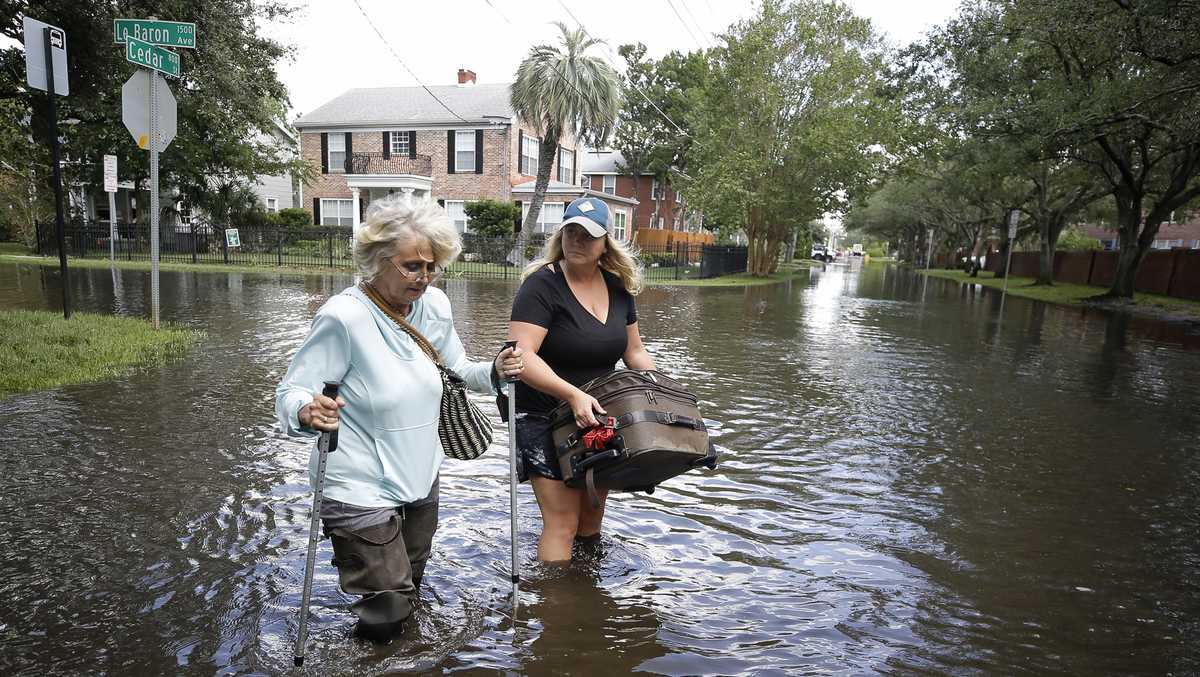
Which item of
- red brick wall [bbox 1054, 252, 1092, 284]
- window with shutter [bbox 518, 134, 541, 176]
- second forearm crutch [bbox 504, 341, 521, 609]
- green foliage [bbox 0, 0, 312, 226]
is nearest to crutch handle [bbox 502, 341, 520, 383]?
second forearm crutch [bbox 504, 341, 521, 609]

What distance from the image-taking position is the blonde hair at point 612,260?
3.30m

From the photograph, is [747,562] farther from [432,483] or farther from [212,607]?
[212,607]

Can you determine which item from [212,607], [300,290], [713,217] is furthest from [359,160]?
[212,607]

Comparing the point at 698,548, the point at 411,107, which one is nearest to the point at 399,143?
the point at 411,107

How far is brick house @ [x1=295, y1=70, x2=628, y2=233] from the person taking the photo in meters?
34.7

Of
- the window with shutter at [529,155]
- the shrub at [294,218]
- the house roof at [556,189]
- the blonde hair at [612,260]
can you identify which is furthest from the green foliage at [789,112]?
the blonde hair at [612,260]

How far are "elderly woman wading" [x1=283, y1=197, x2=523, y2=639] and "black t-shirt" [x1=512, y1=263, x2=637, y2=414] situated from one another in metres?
0.52

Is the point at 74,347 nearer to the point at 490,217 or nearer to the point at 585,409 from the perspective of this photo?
the point at 585,409

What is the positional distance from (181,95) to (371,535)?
42.1 feet

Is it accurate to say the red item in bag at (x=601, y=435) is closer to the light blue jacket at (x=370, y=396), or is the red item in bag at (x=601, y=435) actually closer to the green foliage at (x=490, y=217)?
the light blue jacket at (x=370, y=396)

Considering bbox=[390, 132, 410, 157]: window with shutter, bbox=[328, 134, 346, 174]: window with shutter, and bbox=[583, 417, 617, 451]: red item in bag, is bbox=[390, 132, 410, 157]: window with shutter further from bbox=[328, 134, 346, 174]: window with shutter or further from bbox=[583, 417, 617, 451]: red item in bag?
bbox=[583, 417, 617, 451]: red item in bag

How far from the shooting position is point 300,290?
1745 centimetres

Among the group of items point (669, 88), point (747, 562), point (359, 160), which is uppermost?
point (669, 88)

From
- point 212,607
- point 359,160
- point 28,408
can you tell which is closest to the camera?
point 212,607
